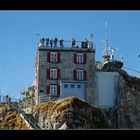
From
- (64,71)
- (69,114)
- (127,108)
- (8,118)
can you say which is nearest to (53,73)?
(64,71)

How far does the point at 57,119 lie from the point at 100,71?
1415 cm

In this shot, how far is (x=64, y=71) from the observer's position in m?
74.5

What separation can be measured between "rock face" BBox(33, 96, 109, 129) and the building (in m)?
4.95

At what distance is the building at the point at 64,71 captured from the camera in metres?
72.9

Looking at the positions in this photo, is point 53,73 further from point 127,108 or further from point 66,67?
point 127,108

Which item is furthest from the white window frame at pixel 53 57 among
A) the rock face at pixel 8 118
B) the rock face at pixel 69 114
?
the rock face at pixel 8 118

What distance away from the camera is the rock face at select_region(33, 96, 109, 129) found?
6303cm

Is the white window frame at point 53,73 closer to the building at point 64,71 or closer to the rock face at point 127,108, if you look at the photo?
the building at point 64,71

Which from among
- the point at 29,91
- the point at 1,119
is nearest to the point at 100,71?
the point at 29,91

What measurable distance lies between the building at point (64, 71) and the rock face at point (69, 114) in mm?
4946

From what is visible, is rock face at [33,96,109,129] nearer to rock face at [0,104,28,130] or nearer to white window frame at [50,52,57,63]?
rock face at [0,104,28,130]

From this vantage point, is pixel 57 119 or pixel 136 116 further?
pixel 136 116

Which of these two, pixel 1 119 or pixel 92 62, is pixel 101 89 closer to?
pixel 92 62
